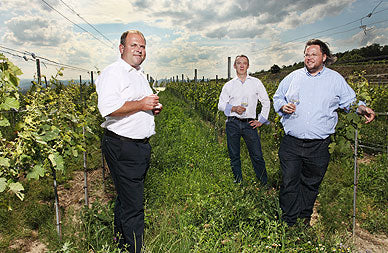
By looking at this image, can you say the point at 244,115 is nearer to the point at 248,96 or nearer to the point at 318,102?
the point at 248,96

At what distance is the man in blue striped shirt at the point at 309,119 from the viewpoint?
2.74 meters

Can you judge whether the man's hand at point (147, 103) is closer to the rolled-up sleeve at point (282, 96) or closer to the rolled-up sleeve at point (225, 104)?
the rolled-up sleeve at point (282, 96)

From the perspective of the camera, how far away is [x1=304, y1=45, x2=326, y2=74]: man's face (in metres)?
2.73

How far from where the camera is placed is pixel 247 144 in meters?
4.02

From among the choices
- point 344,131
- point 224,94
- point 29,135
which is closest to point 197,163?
point 224,94

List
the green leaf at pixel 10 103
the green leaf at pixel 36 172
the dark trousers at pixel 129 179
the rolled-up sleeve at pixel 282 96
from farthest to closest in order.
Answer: the rolled-up sleeve at pixel 282 96 < the dark trousers at pixel 129 179 < the green leaf at pixel 36 172 < the green leaf at pixel 10 103

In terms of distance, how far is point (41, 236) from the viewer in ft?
9.52

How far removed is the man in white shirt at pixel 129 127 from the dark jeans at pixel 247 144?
191 centimetres

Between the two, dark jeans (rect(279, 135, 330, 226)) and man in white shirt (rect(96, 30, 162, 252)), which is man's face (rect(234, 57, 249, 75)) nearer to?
dark jeans (rect(279, 135, 330, 226))

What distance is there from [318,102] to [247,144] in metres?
1.47

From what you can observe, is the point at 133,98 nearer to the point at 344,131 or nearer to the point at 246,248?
the point at 246,248

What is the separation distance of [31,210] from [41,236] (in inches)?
26.4

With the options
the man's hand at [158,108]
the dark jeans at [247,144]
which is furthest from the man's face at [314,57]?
the man's hand at [158,108]

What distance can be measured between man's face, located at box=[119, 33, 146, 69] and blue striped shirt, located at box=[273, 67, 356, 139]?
5.70 ft
